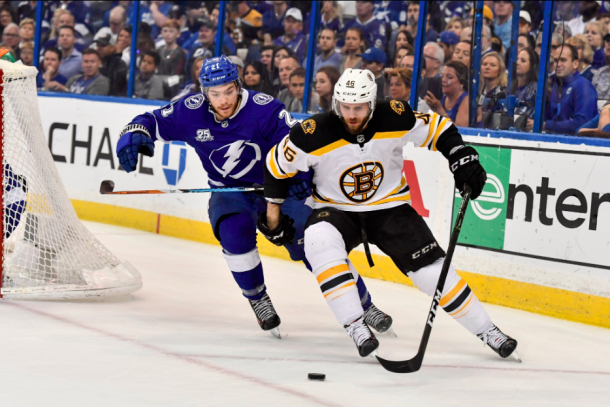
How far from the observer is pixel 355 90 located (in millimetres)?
3109

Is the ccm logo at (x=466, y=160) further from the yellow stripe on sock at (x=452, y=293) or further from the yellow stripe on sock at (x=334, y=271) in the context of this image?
the yellow stripe on sock at (x=334, y=271)

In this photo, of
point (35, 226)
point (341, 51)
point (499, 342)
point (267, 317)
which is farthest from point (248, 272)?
point (341, 51)

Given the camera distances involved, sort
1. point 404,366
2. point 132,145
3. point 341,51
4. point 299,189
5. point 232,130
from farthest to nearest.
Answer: point 341,51 < point 232,130 < point 132,145 < point 299,189 < point 404,366

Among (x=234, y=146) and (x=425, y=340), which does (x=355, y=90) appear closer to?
(x=234, y=146)

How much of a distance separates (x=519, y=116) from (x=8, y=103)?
8.12ft

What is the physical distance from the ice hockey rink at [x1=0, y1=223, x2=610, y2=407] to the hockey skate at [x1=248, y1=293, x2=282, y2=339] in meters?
0.04

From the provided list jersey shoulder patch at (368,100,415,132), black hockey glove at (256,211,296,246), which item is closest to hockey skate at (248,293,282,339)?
black hockey glove at (256,211,296,246)

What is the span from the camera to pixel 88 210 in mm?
6797

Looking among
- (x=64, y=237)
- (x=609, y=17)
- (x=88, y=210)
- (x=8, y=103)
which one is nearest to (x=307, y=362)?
(x=64, y=237)

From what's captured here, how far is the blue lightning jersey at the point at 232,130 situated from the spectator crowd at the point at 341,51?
4.94ft

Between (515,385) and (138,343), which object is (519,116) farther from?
(138,343)

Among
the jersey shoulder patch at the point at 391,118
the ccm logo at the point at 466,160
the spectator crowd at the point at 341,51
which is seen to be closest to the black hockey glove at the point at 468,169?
the ccm logo at the point at 466,160

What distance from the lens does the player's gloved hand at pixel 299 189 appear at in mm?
3350

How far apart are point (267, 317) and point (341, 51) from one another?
2591 millimetres
